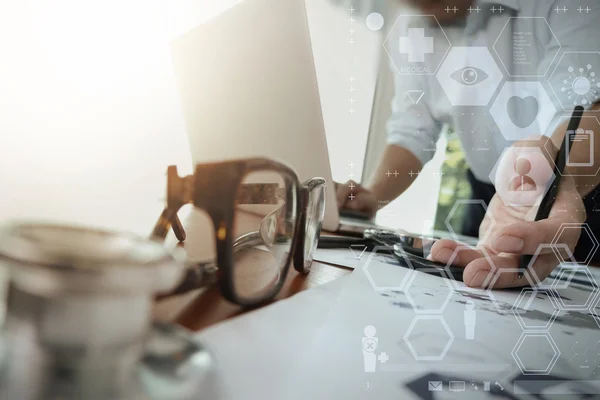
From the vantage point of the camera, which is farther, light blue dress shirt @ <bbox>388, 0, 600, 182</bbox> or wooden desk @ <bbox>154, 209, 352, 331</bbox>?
light blue dress shirt @ <bbox>388, 0, 600, 182</bbox>

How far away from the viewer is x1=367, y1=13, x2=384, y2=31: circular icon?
38 cm

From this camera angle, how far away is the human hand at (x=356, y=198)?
0.39m

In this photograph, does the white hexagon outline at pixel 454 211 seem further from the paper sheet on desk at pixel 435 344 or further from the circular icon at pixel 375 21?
the circular icon at pixel 375 21

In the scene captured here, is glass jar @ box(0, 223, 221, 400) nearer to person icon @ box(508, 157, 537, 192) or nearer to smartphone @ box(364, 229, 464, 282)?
smartphone @ box(364, 229, 464, 282)

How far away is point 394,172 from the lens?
0.39 meters

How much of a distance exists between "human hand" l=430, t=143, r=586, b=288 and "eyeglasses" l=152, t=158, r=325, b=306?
14 cm

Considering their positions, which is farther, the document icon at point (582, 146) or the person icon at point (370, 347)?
the document icon at point (582, 146)

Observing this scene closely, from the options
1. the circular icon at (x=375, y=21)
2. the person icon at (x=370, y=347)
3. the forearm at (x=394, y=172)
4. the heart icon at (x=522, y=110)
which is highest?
the circular icon at (x=375, y=21)

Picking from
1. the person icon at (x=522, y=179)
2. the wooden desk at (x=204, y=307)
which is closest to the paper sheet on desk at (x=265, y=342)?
the wooden desk at (x=204, y=307)

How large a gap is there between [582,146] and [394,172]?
0.62 feet

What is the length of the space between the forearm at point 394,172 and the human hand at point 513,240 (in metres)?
0.08

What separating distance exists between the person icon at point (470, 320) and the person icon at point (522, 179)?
12 cm

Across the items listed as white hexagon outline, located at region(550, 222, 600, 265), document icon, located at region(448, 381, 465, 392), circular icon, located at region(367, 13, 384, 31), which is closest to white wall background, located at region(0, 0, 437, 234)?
circular icon, located at region(367, 13, 384, 31)
